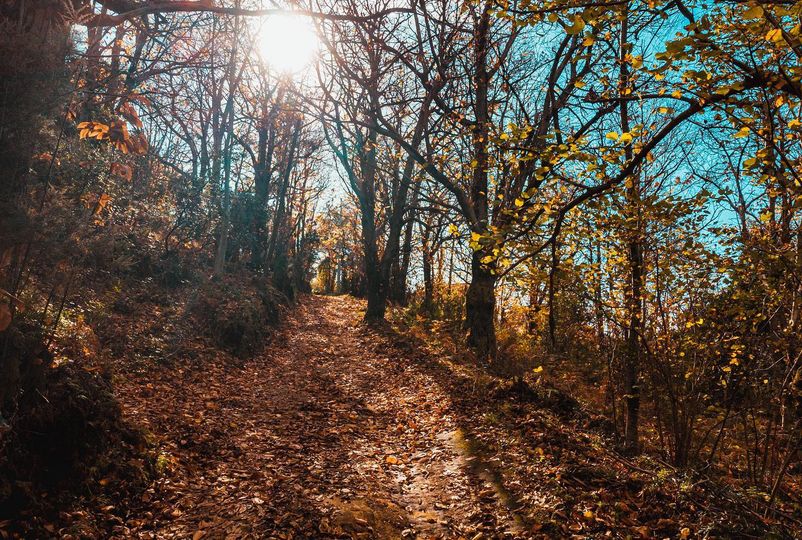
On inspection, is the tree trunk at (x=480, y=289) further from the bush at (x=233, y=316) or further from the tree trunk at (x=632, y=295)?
the bush at (x=233, y=316)

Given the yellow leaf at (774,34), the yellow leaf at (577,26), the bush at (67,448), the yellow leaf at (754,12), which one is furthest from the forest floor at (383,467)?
the yellow leaf at (577,26)

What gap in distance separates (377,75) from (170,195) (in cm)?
755

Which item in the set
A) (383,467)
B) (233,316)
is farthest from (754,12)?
(233,316)

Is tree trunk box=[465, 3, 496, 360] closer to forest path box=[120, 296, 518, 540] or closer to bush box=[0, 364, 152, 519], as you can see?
forest path box=[120, 296, 518, 540]

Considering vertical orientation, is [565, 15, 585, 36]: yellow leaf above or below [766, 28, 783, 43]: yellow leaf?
above

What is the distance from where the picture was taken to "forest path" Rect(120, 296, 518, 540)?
3.93m

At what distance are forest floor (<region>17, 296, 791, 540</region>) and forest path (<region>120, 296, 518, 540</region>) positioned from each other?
0.02 meters

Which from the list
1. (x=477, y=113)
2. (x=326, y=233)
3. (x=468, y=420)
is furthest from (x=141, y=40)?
(x=326, y=233)

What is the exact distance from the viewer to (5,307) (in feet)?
11.9

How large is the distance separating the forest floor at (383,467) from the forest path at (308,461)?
18mm

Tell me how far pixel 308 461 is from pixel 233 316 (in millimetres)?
6303

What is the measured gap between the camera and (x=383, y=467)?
528 cm

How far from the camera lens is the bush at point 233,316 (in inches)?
390

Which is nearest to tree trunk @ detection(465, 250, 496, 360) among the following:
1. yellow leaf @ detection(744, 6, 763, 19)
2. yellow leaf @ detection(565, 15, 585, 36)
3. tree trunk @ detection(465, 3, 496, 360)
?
tree trunk @ detection(465, 3, 496, 360)
